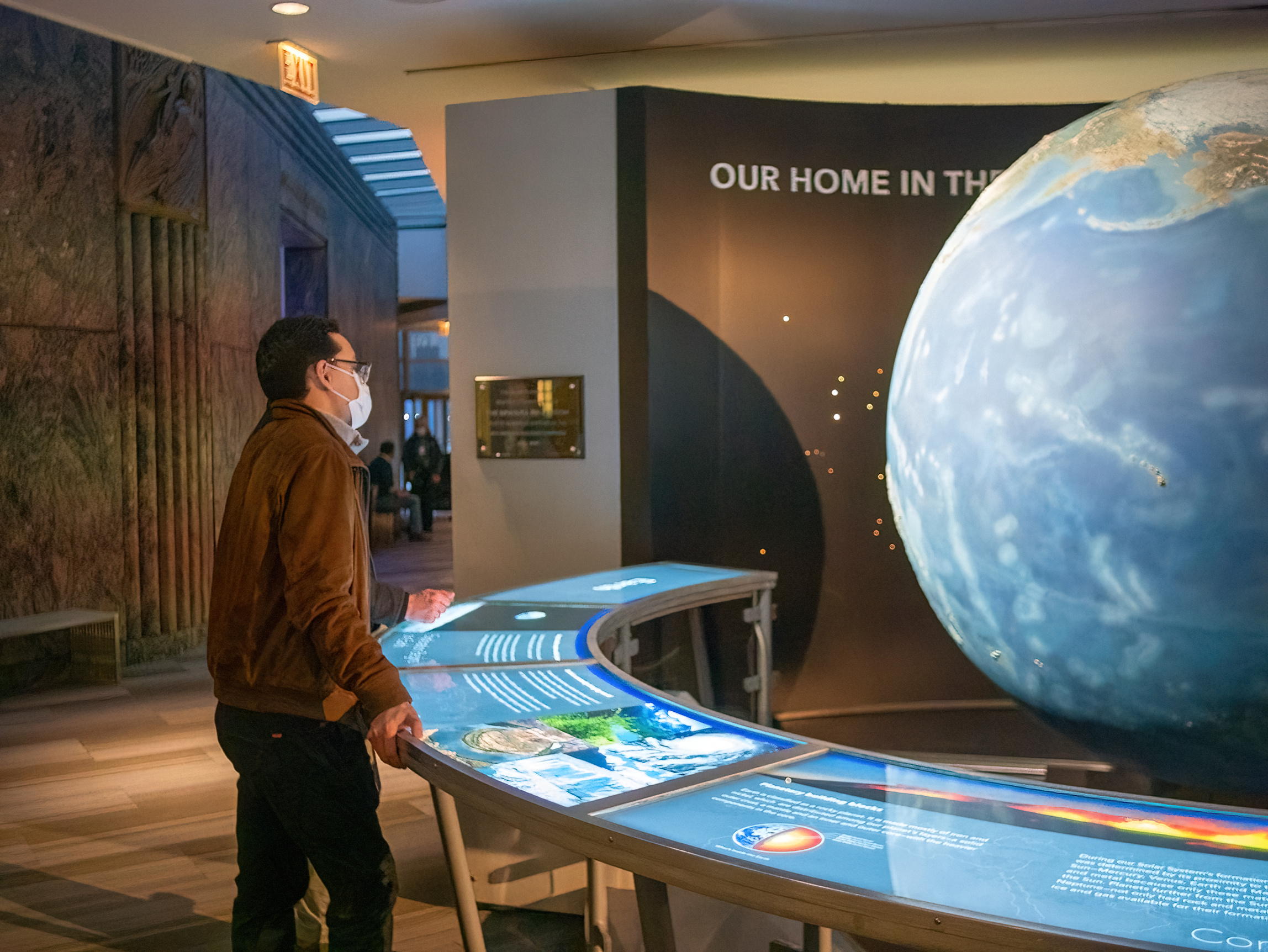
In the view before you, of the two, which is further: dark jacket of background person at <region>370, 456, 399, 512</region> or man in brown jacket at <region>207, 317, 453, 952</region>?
dark jacket of background person at <region>370, 456, 399, 512</region>

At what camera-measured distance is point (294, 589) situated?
1.98 meters

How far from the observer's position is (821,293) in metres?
5.29

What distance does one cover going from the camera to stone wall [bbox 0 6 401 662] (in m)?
6.34

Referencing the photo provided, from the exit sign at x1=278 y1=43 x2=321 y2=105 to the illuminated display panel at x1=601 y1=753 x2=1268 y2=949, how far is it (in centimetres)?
476

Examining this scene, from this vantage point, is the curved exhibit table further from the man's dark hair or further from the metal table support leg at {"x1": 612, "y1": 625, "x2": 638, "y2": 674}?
the metal table support leg at {"x1": 612, "y1": 625, "x2": 638, "y2": 674}

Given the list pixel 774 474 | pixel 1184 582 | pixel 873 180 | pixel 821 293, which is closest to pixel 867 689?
pixel 774 474

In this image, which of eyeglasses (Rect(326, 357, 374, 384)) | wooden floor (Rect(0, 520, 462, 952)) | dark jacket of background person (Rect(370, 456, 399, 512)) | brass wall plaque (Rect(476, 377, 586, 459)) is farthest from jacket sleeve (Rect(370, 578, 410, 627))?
dark jacket of background person (Rect(370, 456, 399, 512))

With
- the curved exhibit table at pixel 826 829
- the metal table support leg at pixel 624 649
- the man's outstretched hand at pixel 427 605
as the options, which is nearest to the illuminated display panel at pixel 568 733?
the curved exhibit table at pixel 826 829

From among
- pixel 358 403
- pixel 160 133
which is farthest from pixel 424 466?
pixel 358 403

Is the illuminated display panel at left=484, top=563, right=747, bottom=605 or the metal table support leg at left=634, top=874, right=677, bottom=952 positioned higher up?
the illuminated display panel at left=484, top=563, right=747, bottom=605

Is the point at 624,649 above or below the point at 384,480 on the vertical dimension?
below

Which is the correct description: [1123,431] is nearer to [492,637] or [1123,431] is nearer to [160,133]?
[492,637]

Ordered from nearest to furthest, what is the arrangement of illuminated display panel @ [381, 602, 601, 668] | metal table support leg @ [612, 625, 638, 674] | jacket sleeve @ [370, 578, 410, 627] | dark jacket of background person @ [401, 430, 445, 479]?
1. jacket sleeve @ [370, 578, 410, 627]
2. illuminated display panel @ [381, 602, 601, 668]
3. metal table support leg @ [612, 625, 638, 674]
4. dark jacket of background person @ [401, 430, 445, 479]

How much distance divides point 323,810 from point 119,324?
5.82 meters
